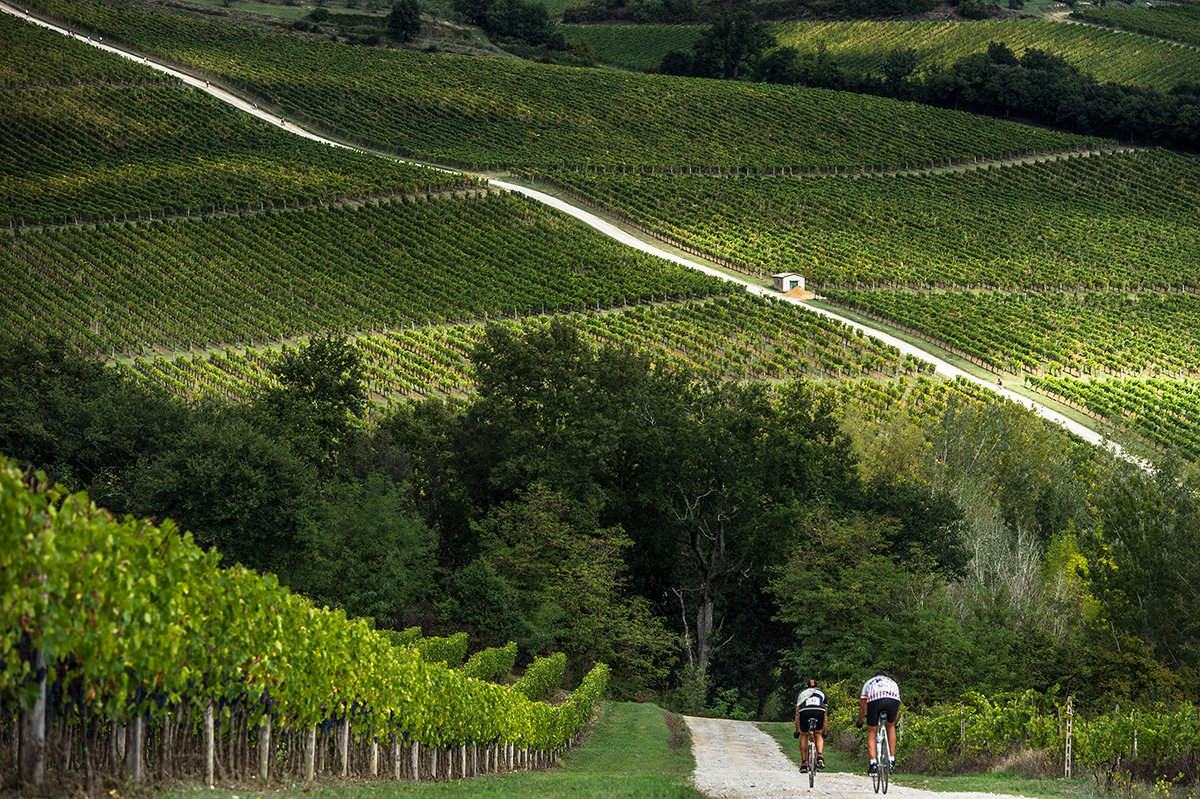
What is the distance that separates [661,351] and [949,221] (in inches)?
2342

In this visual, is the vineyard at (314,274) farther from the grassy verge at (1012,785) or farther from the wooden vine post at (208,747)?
the wooden vine post at (208,747)

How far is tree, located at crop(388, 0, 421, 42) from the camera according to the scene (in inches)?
7106

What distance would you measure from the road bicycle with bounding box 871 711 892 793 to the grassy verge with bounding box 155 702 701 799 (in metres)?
2.45

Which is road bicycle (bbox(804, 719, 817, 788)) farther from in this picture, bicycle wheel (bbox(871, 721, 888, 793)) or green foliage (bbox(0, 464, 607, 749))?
green foliage (bbox(0, 464, 607, 749))

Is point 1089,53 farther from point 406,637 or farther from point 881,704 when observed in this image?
point 881,704

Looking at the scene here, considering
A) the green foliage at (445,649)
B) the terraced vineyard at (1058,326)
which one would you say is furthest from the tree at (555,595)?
the terraced vineyard at (1058,326)

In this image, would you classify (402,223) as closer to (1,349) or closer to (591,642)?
(1,349)

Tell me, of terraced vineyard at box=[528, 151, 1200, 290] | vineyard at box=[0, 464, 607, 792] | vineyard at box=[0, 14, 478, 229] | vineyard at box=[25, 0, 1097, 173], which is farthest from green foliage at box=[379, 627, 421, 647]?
vineyard at box=[25, 0, 1097, 173]

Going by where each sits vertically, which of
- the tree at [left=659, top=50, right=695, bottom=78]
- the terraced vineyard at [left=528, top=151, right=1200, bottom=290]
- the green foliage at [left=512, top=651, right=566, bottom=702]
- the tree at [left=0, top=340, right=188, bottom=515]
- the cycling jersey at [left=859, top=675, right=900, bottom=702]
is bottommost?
the green foliage at [left=512, top=651, right=566, bottom=702]

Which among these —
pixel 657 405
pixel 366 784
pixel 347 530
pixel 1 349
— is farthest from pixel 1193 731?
pixel 1 349

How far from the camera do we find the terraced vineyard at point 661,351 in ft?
228

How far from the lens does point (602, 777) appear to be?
19.4 meters

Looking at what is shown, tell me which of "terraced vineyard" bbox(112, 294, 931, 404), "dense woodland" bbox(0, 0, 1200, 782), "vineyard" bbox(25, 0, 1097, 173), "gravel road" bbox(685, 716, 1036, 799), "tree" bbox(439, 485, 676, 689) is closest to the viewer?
"gravel road" bbox(685, 716, 1036, 799)

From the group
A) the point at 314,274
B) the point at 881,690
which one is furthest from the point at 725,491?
the point at 314,274
